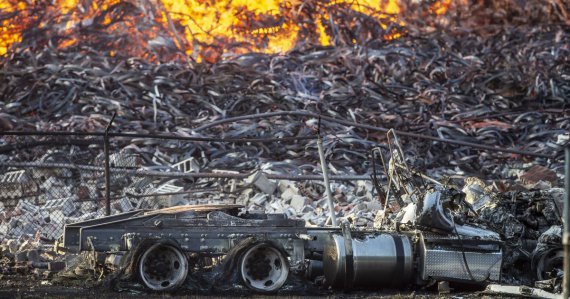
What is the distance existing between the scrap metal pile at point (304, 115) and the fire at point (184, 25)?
0.46ft

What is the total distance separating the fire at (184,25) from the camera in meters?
28.1

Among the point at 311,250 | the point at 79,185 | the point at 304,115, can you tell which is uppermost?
the point at 304,115

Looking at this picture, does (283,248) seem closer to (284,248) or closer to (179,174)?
(284,248)

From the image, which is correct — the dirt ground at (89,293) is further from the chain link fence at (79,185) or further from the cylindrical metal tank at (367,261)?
the chain link fence at (79,185)

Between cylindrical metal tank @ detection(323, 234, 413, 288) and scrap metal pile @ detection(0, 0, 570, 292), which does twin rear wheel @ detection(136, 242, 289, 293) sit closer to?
cylindrical metal tank @ detection(323, 234, 413, 288)

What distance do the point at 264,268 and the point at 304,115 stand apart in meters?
11.6

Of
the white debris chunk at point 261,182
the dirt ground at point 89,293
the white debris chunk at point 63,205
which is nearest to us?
the dirt ground at point 89,293

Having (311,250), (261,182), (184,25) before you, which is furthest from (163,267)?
(184,25)

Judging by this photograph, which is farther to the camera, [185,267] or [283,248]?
[283,248]

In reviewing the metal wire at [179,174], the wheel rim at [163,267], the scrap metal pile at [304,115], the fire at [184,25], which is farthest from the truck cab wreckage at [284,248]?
the fire at [184,25]

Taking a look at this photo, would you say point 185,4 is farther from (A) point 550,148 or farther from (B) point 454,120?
(A) point 550,148

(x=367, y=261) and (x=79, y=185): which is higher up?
(x=79, y=185)

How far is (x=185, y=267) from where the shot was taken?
11.3 metres

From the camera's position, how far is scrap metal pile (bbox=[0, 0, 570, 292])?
17484 mm
